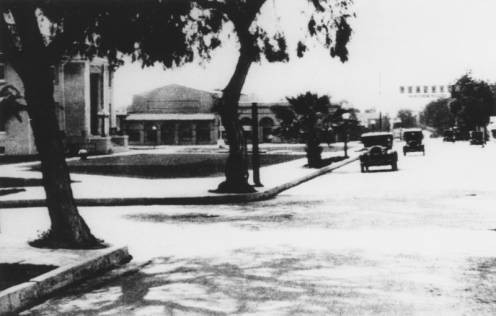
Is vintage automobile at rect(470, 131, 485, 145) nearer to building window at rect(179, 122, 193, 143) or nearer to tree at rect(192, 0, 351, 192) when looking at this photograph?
building window at rect(179, 122, 193, 143)

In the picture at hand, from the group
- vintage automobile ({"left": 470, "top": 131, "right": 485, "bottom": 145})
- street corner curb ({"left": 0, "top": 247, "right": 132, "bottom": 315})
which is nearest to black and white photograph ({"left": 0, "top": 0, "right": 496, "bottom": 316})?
street corner curb ({"left": 0, "top": 247, "right": 132, "bottom": 315})

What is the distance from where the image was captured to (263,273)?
7.95 m

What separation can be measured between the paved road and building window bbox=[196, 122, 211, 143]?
225 ft

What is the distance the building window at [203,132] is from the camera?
85306 millimetres

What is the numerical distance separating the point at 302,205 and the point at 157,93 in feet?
245

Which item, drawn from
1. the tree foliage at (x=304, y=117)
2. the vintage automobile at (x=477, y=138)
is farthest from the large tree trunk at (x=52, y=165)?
the vintage automobile at (x=477, y=138)

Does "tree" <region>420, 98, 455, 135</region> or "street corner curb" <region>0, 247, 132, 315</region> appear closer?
"street corner curb" <region>0, 247, 132, 315</region>

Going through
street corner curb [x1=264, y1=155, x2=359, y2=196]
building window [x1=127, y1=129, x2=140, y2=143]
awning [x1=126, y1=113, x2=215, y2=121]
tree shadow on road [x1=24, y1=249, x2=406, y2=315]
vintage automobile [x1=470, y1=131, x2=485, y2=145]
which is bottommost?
street corner curb [x1=264, y1=155, x2=359, y2=196]

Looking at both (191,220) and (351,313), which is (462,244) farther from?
(191,220)

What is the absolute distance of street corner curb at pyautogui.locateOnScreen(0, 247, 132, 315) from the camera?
6.44 meters

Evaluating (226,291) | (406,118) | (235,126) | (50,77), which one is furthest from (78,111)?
(406,118)

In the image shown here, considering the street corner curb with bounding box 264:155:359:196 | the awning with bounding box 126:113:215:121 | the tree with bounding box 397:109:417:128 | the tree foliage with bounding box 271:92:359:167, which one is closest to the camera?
the street corner curb with bounding box 264:155:359:196

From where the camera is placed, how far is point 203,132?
8550 cm

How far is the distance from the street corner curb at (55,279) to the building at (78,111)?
35341 mm
